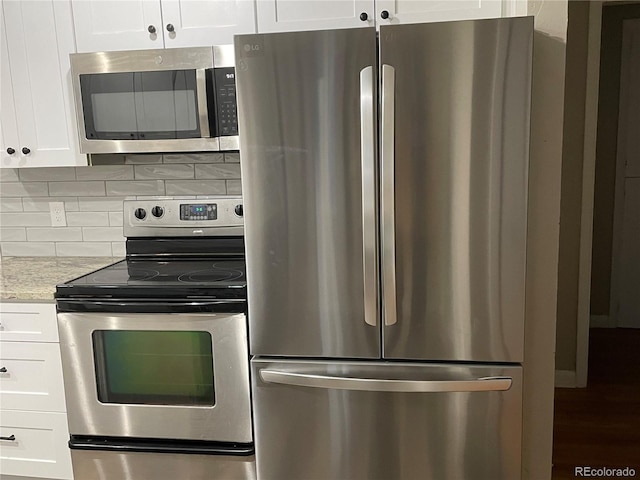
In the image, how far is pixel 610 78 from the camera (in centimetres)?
380

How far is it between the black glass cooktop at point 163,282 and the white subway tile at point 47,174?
621mm

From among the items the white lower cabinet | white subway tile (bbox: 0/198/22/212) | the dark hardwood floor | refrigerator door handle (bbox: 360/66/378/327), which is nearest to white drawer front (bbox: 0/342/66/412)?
the white lower cabinet

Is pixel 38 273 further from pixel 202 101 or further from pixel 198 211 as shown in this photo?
pixel 202 101

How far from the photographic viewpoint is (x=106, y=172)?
2.62 m

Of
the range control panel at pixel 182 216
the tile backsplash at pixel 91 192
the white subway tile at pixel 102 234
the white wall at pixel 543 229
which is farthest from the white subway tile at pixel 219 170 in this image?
the white wall at pixel 543 229

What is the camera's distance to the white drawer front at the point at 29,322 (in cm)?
205

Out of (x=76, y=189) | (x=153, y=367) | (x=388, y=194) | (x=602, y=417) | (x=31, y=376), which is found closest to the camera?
(x=388, y=194)

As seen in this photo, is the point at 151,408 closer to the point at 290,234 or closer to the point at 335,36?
the point at 290,234

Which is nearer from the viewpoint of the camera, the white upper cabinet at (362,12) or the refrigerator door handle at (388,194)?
the refrigerator door handle at (388,194)

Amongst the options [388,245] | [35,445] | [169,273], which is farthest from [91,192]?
[388,245]

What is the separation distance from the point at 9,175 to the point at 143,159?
0.70m

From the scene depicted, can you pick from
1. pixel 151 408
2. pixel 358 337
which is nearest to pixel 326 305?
pixel 358 337

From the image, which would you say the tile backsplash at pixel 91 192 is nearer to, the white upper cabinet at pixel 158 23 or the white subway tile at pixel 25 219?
the white subway tile at pixel 25 219

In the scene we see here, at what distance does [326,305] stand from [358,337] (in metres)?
0.14
